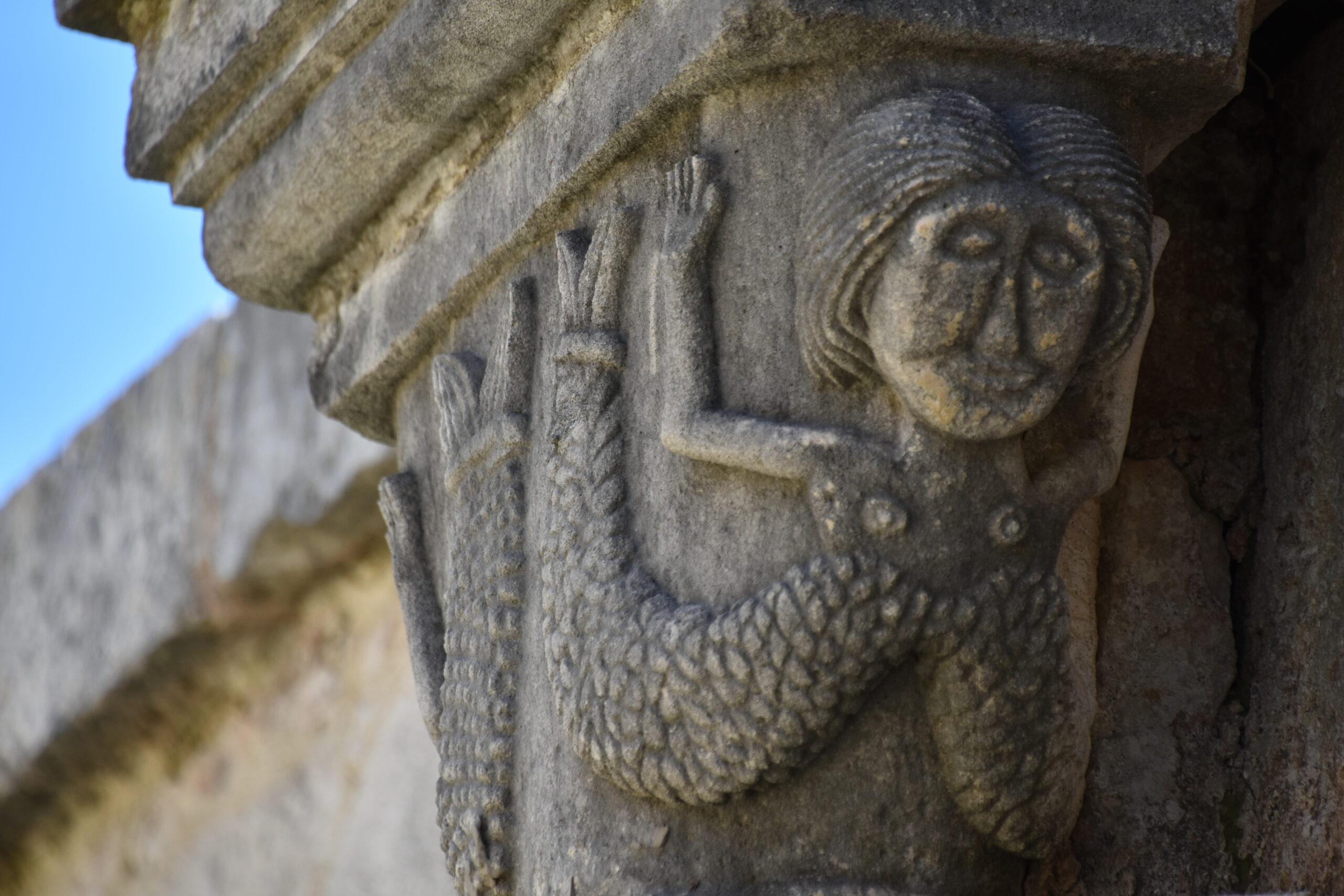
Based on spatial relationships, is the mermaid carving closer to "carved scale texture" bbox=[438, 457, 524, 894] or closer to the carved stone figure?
the carved stone figure

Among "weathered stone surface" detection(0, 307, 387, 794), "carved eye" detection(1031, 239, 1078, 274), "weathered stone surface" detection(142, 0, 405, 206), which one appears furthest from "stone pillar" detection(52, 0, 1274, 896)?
"weathered stone surface" detection(0, 307, 387, 794)

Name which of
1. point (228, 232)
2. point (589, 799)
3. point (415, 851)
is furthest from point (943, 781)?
point (415, 851)

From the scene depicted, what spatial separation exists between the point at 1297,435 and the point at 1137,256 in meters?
0.37

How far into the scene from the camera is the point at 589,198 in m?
1.64

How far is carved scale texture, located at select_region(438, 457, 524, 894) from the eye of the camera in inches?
63.5

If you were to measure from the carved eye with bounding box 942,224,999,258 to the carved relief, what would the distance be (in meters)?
0.54

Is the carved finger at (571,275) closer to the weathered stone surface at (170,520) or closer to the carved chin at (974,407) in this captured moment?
the carved chin at (974,407)

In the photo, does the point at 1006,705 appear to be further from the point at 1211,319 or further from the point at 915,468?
the point at 1211,319

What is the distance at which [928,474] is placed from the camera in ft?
4.44

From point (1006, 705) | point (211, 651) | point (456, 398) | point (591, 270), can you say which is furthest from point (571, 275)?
point (211, 651)

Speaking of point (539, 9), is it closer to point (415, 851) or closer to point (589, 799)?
point (589, 799)

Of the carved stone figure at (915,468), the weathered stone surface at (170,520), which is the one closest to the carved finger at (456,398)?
the carved stone figure at (915,468)

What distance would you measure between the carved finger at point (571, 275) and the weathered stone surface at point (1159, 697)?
58cm

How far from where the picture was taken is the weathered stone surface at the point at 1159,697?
60.7 inches
